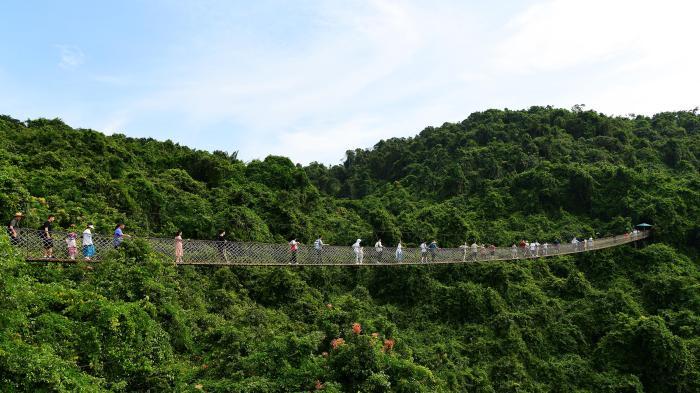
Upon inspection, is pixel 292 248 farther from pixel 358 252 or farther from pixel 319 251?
pixel 358 252

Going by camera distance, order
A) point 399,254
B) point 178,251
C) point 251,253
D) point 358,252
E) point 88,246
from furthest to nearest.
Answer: point 399,254, point 358,252, point 251,253, point 178,251, point 88,246

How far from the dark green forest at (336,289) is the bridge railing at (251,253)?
432 millimetres

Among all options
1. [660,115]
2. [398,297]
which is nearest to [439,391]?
[398,297]

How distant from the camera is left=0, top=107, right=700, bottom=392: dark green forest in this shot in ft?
30.2

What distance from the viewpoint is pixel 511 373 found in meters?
17.4

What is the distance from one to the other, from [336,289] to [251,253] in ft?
28.4

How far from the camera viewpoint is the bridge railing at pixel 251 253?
957cm

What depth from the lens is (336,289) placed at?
20797 millimetres

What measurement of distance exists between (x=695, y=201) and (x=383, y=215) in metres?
18.9

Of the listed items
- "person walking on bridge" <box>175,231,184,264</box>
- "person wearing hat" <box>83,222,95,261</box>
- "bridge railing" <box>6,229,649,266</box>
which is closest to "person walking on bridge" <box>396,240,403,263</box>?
"bridge railing" <box>6,229,649,266</box>

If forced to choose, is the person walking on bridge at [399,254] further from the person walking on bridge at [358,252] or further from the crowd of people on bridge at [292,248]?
the person walking on bridge at [358,252]

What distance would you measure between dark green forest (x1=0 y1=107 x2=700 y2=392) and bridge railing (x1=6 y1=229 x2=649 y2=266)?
43cm

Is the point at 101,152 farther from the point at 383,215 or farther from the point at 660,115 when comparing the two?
the point at 660,115

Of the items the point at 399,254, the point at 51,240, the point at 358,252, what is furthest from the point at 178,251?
the point at 399,254
